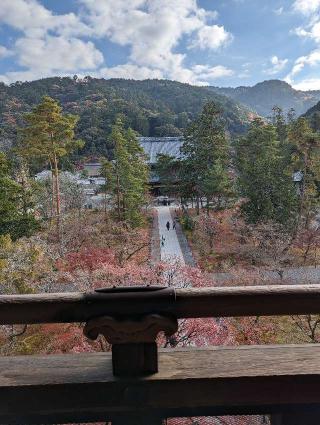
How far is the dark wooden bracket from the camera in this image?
1.07m

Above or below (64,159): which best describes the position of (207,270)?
below

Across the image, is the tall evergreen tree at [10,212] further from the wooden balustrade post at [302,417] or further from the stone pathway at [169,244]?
the wooden balustrade post at [302,417]

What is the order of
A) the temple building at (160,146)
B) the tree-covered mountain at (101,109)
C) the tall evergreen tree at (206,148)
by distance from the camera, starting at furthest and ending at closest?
the tree-covered mountain at (101,109) < the temple building at (160,146) < the tall evergreen tree at (206,148)

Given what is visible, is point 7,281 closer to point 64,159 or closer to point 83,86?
point 64,159

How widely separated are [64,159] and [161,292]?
36.3 m

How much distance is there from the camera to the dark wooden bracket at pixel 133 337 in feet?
3.52

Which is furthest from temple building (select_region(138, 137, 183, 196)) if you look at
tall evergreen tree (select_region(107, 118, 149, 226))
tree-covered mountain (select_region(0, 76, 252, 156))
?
tall evergreen tree (select_region(107, 118, 149, 226))

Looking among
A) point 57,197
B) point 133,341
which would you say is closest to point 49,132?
point 57,197

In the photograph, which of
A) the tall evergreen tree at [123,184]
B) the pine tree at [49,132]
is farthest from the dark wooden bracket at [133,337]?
the tall evergreen tree at [123,184]

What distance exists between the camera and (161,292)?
1.08 meters

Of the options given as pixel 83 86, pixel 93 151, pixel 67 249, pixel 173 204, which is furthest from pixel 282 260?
pixel 83 86

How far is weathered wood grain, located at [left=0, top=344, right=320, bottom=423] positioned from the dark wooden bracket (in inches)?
1.4

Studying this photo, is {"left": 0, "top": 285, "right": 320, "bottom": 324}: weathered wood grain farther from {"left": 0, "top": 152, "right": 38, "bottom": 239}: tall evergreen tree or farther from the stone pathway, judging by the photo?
the stone pathway

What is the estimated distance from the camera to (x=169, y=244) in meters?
20.5
